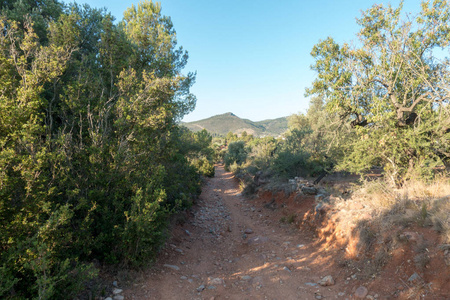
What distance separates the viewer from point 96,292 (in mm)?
3938

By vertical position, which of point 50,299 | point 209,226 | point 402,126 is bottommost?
point 209,226

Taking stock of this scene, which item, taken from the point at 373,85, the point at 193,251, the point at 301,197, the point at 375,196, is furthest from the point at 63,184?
the point at 373,85

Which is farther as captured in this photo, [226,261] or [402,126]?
[402,126]

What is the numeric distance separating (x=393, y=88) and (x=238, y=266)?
8.67m

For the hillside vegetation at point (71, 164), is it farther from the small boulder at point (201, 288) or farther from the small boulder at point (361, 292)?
the small boulder at point (361, 292)

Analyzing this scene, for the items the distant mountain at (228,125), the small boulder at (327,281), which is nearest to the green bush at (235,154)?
the small boulder at (327,281)

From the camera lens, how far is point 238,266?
6.12 meters

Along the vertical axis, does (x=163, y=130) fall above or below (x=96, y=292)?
above

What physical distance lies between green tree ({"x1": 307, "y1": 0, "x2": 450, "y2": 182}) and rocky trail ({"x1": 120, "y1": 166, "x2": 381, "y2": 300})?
16.4 feet

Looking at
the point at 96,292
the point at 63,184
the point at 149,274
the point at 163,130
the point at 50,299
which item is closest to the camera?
the point at 50,299

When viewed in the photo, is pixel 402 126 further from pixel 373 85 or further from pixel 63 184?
pixel 63 184

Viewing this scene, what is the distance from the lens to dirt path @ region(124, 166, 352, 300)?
4609 mm

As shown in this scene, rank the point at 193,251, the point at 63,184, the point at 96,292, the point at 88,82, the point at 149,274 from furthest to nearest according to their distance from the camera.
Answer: the point at 193,251, the point at 88,82, the point at 149,274, the point at 63,184, the point at 96,292

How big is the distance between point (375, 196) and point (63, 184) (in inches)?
325
